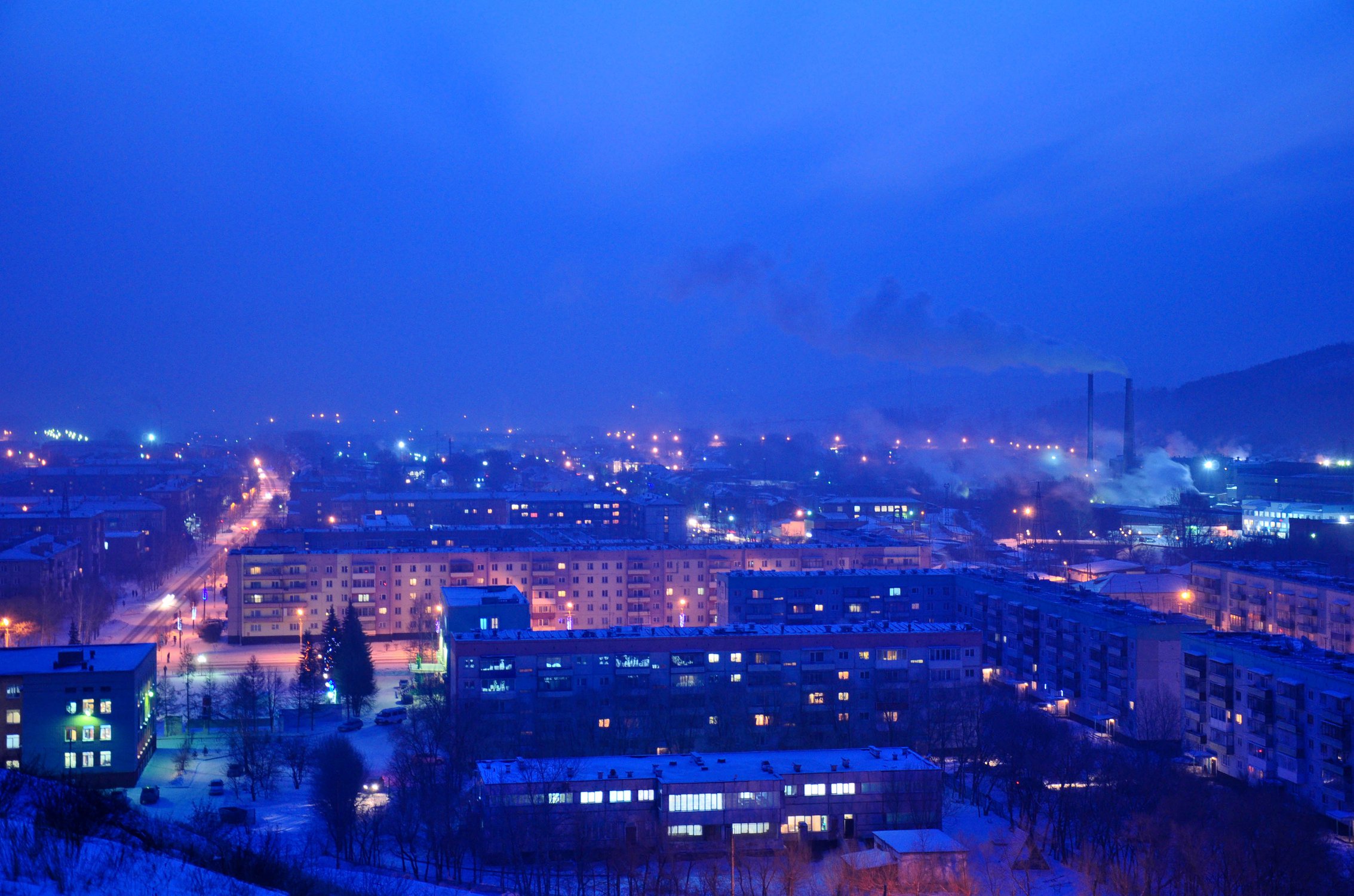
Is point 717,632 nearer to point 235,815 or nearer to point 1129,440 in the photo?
point 235,815

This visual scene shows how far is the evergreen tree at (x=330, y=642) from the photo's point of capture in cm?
935

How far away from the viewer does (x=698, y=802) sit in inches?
220

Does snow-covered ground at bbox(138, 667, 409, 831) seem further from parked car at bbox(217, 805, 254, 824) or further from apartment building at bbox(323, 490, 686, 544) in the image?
apartment building at bbox(323, 490, 686, 544)

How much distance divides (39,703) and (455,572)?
5.28 m

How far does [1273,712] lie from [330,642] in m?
6.91

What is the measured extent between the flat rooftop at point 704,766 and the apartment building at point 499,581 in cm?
508

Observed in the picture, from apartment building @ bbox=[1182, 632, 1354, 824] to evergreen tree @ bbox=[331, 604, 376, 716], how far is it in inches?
217

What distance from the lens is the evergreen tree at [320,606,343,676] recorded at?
30.7ft

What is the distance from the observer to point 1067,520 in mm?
18266

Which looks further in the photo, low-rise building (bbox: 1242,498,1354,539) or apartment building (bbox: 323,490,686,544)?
apartment building (bbox: 323,490,686,544)

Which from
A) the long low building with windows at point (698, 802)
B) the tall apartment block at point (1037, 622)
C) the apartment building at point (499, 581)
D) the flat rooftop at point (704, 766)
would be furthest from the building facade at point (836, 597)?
the long low building with windows at point (698, 802)

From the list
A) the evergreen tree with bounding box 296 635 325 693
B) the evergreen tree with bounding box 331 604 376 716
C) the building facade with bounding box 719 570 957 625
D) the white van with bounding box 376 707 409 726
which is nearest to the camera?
the white van with bounding box 376 707 409 726

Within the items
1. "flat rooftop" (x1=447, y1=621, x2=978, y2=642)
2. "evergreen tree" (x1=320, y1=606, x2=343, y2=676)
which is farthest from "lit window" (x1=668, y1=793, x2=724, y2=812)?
"evergreen tree" (x1=320, y1=606, x2=343, y2=676)

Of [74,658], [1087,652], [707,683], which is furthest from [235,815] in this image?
[1087,652]
